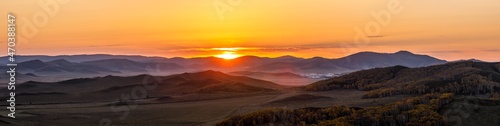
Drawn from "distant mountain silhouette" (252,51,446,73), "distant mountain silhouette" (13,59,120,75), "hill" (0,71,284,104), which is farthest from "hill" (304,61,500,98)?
"distant mountain silhouette" (13,59,120,75)

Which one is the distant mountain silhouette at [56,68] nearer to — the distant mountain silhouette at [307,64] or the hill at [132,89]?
the distant mountain silhouette at [307,64]

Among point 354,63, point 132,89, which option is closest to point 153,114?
point 132,89

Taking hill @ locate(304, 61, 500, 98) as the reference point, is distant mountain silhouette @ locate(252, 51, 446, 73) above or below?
above

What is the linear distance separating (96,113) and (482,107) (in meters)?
27.6

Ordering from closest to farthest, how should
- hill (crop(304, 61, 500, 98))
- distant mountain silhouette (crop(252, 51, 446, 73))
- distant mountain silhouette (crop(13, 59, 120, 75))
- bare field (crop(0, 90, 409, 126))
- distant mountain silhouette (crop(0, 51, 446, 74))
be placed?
bare field (crop(0, 90, 409, 126)), hill (crop(304, 61, 500, 98)), distant mountain silhouette (crop(13, 59, 120, 75)), distant mountain silhouette (crop(0, 51, 446, 74)), distant mountain silhouette (crop(252, 51, 446, 73))

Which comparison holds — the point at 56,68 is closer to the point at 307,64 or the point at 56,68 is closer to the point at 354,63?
the point at 307,64

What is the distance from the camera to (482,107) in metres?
24.5

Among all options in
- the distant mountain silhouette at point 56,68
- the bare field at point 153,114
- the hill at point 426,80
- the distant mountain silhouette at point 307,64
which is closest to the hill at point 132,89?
the bare field at point 153,114

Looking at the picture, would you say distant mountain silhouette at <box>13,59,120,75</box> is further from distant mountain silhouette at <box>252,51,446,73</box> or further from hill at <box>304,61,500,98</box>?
hill at <box>304,61,500,98</box>

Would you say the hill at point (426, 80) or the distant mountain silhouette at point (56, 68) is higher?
the distant mountain silhouette at point (56, 68)

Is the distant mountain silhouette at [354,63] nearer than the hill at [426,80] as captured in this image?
No

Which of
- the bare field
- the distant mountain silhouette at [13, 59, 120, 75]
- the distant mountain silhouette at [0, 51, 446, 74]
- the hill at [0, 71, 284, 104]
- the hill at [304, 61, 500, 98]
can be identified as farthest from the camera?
the distant mountain silhouette at [0, 51, 446, 74]

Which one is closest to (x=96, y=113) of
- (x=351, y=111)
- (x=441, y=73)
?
(x=351, y=111)

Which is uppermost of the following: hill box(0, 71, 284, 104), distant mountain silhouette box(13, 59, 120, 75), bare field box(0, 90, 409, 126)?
distant mountain silhouette box(13, 59, 120, 75)
